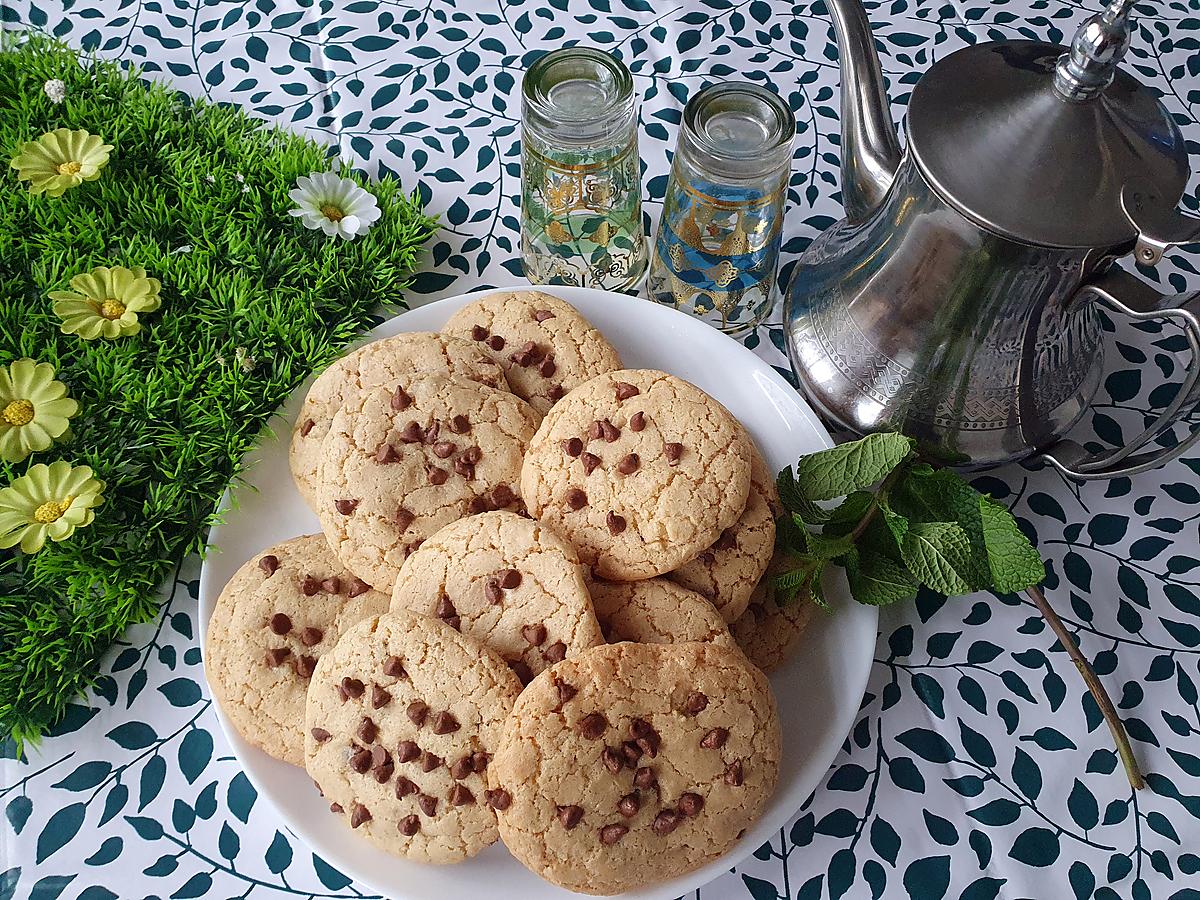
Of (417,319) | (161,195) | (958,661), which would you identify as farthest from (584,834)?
(161,195)

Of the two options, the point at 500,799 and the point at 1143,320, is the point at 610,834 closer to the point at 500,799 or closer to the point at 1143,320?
the point at 500,799

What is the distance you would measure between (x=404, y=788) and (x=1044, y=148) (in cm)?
76

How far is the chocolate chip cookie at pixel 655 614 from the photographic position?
2.80 feet

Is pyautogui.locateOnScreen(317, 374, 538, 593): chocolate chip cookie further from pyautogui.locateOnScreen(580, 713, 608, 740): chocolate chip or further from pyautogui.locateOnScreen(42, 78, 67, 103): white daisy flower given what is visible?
pyautogui.locateOnScreen(42, 78, 67, 103): white daisy flower

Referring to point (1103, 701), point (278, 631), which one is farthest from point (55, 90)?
point (1103, 701)

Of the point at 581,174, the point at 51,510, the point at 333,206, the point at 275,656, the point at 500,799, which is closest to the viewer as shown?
the point at 500,799

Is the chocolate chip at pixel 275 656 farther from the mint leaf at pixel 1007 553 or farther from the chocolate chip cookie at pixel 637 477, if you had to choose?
the mint leaf at pixel 1007 553

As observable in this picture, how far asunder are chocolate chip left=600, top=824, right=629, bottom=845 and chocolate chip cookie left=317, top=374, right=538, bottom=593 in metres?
0.30

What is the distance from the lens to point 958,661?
3.36ft

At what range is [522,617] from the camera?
84cm

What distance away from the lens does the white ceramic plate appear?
82 centimetres

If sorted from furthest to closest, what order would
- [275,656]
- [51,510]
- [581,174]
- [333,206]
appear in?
[333,206]
[581,174]
[51,510]
[275,656]

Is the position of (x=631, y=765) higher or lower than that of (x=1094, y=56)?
Answer: lower

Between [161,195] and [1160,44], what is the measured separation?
1421 millimetres
